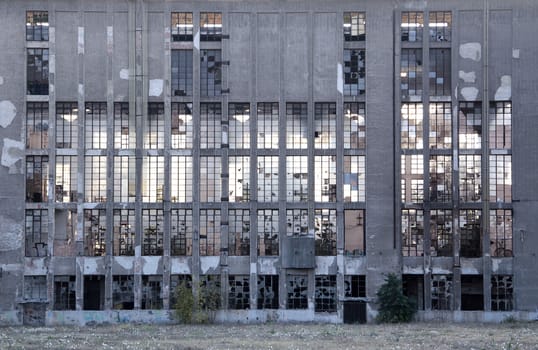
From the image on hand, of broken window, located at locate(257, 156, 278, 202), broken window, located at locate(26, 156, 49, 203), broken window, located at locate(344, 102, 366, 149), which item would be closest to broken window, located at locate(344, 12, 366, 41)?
broken window, located at locate(344, 102, 366, 149)

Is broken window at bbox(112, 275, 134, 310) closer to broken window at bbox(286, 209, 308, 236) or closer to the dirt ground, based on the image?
the dirt ground

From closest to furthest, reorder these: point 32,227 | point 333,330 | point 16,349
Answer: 1. point 16,349
2. point 333,330
3. point 32,227

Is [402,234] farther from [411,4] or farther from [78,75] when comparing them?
[78,75]

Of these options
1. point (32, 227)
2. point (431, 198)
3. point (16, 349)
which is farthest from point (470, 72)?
point (16, 349)

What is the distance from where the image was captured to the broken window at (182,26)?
197 feet

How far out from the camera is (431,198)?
195 feet

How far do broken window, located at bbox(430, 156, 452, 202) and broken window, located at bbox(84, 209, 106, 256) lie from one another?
765 inches

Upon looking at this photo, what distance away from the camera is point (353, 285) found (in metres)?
59.2

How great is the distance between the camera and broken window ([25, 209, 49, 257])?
193 feet

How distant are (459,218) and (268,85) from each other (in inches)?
539

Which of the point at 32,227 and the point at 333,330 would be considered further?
the point at 32,227

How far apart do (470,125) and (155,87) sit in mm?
18726

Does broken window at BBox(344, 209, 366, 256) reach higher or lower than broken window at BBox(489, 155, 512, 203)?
lower

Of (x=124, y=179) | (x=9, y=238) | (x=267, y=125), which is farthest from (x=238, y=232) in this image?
(x=9, y=238)
